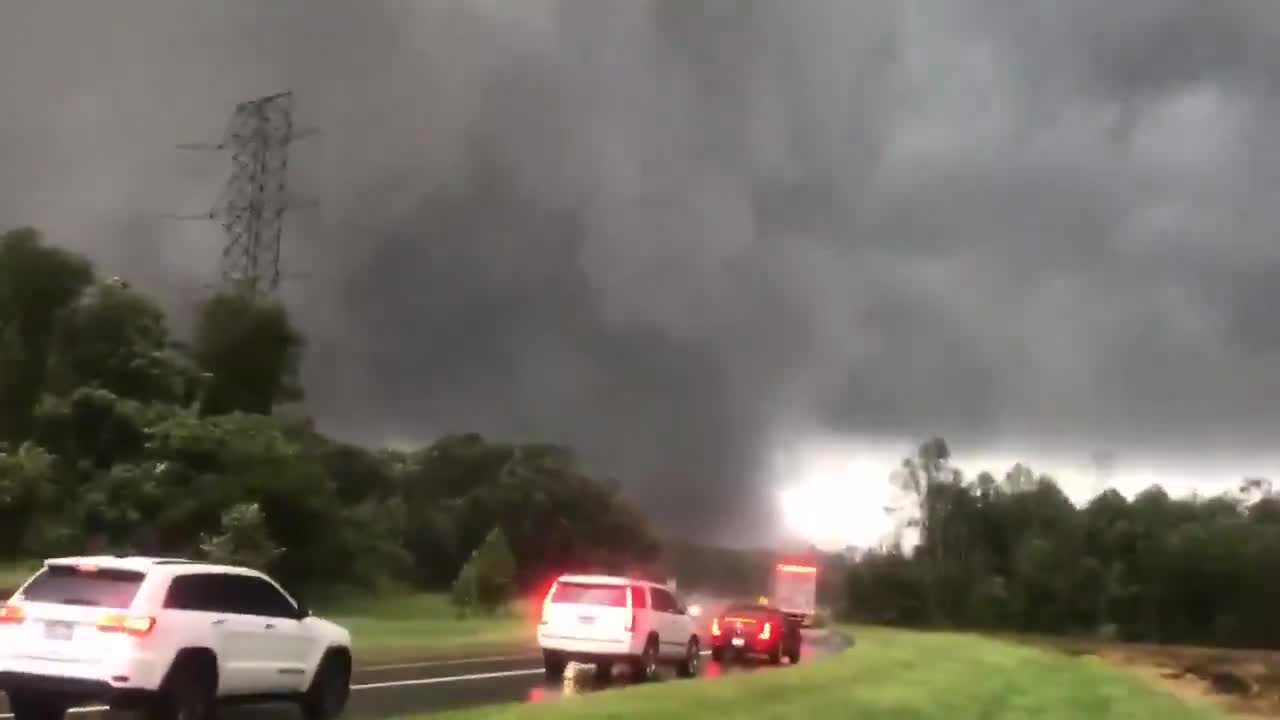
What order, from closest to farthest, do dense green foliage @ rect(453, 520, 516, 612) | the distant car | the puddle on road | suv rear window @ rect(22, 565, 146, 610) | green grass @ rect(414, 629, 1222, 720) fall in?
1. suv rear window @ rect(22, 565, 146, 610)
2. green grass @ rect(414, 629, 1222, 720)
3. the puddle on road
4. the distant car
5. dense green foliage @ rect(453, 520, 516, 612)

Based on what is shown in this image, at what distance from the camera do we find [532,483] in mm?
98938

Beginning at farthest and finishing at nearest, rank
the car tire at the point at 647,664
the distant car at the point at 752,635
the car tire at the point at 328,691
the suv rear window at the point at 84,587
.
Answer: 1. the distant car at the point at 752,635
2. the car tire at the point at 647,664
3. the car tire at the point at 328,691
4. the suv rear window at the point at 84,587

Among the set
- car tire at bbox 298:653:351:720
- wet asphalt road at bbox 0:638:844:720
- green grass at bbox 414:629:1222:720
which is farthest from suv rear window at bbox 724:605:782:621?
car tire at bbox 298:653:351:720

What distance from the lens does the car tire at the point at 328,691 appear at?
17453mm

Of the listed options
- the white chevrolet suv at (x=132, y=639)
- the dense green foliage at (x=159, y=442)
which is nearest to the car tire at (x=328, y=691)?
the white chevrolet suv at (x=132, y=639)

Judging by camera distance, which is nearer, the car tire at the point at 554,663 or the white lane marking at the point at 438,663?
the car tire at the point at 554,663

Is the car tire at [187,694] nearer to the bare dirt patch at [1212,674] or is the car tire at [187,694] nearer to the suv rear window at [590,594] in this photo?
the suv rear window at [590,594]

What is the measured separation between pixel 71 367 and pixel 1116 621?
75.3m

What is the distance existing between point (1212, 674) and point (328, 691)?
44099mm

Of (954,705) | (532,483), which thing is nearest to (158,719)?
(954,705)

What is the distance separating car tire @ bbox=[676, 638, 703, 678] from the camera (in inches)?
1123

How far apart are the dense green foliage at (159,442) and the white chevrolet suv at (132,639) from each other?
3335 cm

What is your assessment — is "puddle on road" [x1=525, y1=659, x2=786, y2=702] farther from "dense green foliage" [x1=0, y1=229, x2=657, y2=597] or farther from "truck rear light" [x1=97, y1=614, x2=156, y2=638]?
"dense green foliage" [x1=0, y1=229, x2=657, y2=597]

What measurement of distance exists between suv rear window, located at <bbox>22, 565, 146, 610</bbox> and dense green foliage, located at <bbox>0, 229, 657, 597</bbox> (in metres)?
33.7
